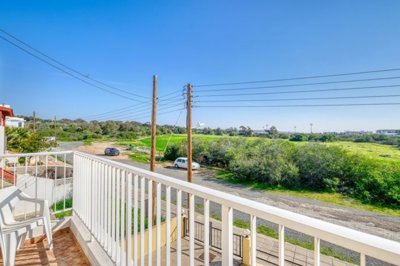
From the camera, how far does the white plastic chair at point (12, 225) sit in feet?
5.03

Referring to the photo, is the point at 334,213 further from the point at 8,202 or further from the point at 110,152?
the point at 110,152

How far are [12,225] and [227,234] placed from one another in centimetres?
184

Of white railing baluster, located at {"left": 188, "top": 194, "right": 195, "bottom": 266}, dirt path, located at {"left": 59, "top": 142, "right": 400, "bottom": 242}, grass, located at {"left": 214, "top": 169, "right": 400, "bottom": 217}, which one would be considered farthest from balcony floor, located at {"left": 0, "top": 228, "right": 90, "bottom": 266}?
grass, located at {"left": 214, "top": 169, "right": 400, "bottom": 217}

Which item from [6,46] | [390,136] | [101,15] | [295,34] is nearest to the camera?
[6,46]

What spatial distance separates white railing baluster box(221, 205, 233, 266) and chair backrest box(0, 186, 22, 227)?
6.19 feet

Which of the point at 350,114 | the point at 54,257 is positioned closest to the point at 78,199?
the point at 54,257

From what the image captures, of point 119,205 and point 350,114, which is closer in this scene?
point 119,205

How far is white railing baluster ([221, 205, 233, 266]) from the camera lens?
739 millimetres

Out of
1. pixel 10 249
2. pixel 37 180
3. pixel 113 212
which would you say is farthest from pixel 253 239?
pixel 37 180

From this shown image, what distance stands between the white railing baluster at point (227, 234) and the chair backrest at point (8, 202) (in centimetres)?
189

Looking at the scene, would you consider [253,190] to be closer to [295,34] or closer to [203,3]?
[295,34]

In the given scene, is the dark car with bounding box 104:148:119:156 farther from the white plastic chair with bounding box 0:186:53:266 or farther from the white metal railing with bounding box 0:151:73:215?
the white plastic chair with bounding box 0:186:53:266

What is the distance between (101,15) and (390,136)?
20.7m

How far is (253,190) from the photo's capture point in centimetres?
1582
